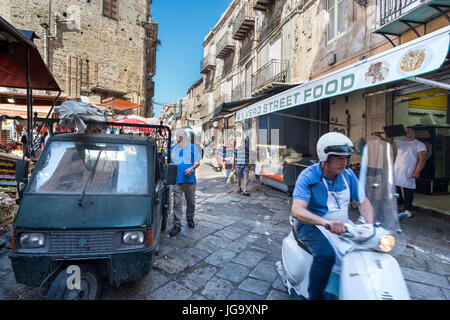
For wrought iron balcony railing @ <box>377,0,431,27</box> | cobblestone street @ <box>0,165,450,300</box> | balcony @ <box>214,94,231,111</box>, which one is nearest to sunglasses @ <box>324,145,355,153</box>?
cobblestone street @ <box>0,165,450,300</box>

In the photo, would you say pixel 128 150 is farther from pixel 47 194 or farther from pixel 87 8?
→ pixel 87 8

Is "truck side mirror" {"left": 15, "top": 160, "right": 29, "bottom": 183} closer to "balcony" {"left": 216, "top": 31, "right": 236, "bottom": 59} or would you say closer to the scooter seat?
the scooter seat

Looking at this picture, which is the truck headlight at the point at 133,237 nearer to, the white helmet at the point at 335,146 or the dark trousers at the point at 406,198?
the white helmet at the point at 335,146

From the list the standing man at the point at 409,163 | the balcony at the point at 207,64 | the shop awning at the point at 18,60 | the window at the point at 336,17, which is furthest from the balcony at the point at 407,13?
the balcony at the point at 207,64

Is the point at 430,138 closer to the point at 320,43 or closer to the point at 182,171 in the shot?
the point at 320,43

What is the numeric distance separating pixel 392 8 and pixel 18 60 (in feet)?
28.2

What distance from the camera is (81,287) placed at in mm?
2213

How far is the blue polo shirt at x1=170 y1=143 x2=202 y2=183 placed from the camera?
4574 millimetres

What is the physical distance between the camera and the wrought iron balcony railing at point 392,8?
5.97 meters

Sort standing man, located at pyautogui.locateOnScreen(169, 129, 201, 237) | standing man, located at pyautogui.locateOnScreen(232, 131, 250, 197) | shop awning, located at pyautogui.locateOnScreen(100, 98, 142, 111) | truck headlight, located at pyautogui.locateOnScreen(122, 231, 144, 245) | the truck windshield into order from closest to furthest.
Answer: truck headlight, located at pyautogui.locateOnScreen(122, 231, 144, 245) < the truck windshield < standing man, located at pyautogui.locateOnScreen(169, 129, 201, 237) < standing man, located at pyautogui.locateOnScreen(232, 131, 250, 197) < shop awning, located at pyautogui.locateOnScreen(100, 98, 142, 111)

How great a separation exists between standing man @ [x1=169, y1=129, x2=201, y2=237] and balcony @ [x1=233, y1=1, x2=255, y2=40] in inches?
605

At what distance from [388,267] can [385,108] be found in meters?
A: 6.68
